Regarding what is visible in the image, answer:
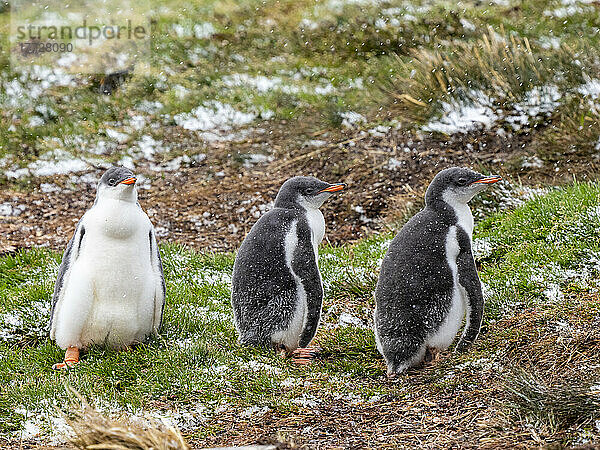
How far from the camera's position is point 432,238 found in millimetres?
4172

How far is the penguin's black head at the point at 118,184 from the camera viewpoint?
447 cm

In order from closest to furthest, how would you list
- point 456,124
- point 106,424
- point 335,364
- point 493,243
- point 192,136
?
point 106,424
point 335,364
point 493,243
point 456,124
point 192,136

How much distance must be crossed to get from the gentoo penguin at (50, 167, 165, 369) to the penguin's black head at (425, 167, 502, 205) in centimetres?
179

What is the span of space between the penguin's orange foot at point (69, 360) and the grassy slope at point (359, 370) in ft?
0.24

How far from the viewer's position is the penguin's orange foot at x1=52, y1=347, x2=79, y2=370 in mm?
4535

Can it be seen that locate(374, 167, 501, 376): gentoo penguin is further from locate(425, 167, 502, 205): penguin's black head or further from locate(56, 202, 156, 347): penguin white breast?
locate(56, 202, 156, 347): penguin white breast

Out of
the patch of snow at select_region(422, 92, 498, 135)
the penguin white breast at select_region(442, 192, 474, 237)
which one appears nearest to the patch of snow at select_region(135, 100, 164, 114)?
the patch of snow at select_region(422, 92, 498, 135)

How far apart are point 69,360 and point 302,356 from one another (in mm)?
1452

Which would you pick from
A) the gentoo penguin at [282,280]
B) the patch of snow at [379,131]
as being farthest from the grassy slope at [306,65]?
the gentoo penguin at [282,280]

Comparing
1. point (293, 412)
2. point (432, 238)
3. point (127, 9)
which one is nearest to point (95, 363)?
point (293, 412)

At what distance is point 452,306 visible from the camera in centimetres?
411

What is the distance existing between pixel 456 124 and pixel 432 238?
5.41 metres

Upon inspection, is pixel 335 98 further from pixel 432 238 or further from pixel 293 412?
pixel 293 412

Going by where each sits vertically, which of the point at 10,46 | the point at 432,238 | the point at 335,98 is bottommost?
the point at 432,238
